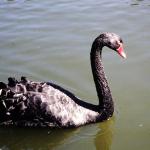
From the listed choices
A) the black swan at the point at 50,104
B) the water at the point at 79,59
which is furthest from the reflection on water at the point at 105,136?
the black swan at the point at 50,104

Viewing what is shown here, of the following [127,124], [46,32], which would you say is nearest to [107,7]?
[46,32]

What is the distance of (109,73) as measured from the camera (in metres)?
6.63

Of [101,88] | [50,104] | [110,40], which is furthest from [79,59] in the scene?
[50,104]

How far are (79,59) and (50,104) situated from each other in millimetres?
1834

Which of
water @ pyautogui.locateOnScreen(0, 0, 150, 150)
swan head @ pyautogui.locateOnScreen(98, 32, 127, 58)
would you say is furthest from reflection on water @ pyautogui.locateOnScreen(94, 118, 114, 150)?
swan head @ pyautogui.locateOnScreen(98, 32, 127, 58)

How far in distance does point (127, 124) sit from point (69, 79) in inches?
51.5

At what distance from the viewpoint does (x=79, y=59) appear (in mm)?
7078

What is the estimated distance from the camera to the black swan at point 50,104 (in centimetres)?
539

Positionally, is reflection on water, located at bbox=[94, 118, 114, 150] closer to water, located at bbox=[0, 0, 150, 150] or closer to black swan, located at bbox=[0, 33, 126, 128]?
water, located at bbox=[0, 0, 150, 150]

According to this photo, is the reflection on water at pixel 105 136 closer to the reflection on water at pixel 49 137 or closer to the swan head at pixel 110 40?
the reflection on water at pixel 49 137

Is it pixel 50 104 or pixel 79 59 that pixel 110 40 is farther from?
pixel 79 59

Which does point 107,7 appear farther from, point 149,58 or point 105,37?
point 105,37

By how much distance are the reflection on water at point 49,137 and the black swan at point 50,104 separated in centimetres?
10

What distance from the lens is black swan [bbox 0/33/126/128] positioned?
17.7 ft
